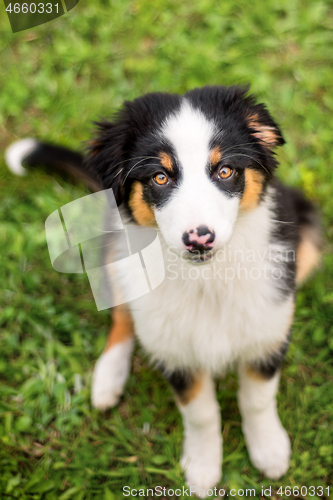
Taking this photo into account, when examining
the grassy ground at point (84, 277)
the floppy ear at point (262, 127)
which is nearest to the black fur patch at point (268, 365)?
the grassy ground at point (84, 277)

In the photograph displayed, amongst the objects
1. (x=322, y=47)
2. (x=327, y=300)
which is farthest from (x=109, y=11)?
(x=327, y=300)

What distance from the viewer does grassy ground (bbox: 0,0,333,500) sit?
2455 mm

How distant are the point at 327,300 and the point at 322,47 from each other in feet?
7.39

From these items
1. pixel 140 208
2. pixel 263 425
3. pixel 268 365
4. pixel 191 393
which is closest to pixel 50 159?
pixel 140 208

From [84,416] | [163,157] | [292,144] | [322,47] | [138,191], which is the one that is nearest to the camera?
[163,157]

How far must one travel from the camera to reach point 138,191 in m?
1.84

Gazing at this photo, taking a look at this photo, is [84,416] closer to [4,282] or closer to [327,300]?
[4,282]

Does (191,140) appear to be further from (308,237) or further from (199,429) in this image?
(199,429)

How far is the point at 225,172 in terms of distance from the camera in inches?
68.3

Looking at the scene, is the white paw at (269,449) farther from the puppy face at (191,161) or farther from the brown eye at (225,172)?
the brown eye at (225,172)

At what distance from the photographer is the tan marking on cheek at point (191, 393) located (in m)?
2.14

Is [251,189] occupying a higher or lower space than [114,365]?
higher

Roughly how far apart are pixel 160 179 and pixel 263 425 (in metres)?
1.44

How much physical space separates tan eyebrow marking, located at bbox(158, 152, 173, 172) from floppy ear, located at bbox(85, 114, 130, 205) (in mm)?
198
